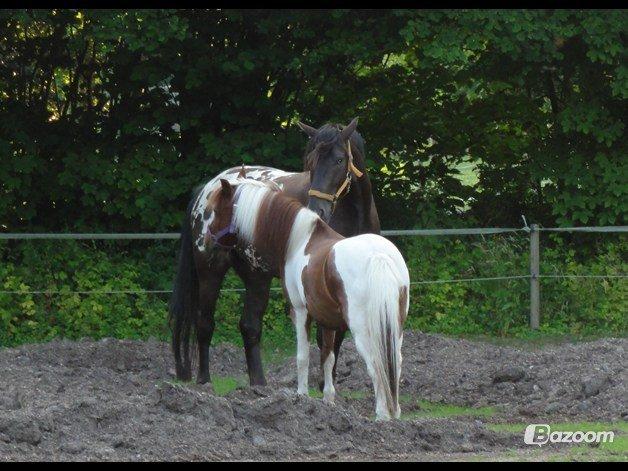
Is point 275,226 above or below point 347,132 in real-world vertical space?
below

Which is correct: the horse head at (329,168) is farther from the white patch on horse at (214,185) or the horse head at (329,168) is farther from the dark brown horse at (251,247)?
the white patch on horse at (214,185)

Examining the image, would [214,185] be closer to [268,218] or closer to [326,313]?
[268,218]

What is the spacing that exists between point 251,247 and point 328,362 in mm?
1092

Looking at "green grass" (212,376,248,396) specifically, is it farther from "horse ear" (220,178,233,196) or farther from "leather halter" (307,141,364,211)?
"leather halter" (307,141,364,211)

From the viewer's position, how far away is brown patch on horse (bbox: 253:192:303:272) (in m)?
7.82

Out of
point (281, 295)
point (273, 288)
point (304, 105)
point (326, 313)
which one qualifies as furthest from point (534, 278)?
point (326, 313)

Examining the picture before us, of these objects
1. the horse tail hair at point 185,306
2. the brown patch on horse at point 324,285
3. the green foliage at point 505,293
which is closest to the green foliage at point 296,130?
the green foliage at point 505,293

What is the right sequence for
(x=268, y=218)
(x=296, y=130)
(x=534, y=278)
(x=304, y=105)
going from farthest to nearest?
(x=304, y=105) < (x=296, y=130) < (x=534, y=278) < (x=268, y=218)

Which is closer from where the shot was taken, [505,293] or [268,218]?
[268,218]

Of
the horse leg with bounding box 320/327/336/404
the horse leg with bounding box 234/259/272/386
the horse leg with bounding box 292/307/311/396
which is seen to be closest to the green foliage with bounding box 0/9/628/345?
the horse leg with bounding box 234/259/272/386

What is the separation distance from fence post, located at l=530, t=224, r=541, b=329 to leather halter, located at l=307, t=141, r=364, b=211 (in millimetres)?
4645

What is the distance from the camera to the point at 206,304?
31.3ft

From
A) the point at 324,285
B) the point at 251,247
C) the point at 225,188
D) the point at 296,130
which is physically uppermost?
the point at 296,130
